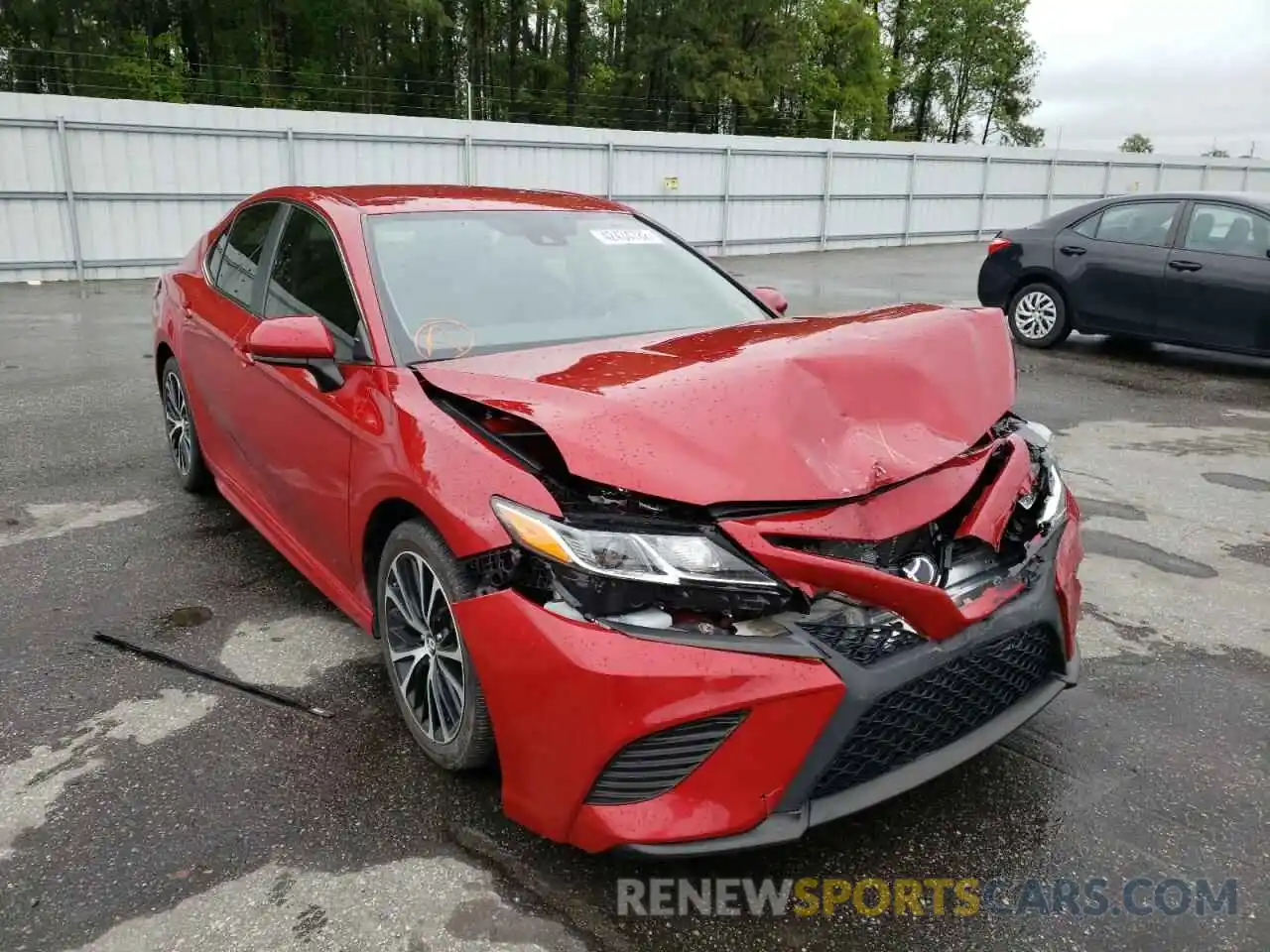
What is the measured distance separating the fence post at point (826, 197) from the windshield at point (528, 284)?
57.5 ft

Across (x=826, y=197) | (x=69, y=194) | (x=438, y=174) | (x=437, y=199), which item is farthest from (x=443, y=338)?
(x=826, y=197)

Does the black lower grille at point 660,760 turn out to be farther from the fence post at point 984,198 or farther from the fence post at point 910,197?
the fence post at point 984,198

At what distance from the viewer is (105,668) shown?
3.34 m

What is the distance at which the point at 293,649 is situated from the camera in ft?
11.4

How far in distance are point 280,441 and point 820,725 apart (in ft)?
7.38

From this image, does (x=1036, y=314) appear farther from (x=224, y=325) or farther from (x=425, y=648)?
(x=425, y=648)

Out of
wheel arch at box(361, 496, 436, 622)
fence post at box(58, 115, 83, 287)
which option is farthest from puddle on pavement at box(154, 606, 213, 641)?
fence post at box(58, 115, 83, 287)

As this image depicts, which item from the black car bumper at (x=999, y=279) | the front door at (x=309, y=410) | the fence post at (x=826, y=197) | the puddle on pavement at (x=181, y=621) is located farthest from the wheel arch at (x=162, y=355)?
the fence post at (x=826, y=197)

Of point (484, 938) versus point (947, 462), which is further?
point (947, 462)

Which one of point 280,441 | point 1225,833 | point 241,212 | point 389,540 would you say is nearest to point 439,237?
point 280,441

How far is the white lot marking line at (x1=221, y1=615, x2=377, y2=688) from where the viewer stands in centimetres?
331

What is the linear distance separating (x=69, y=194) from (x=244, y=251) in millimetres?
11567

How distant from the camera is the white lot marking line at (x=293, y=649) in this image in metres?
3.31

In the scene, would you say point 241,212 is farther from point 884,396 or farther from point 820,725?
point 820,725
